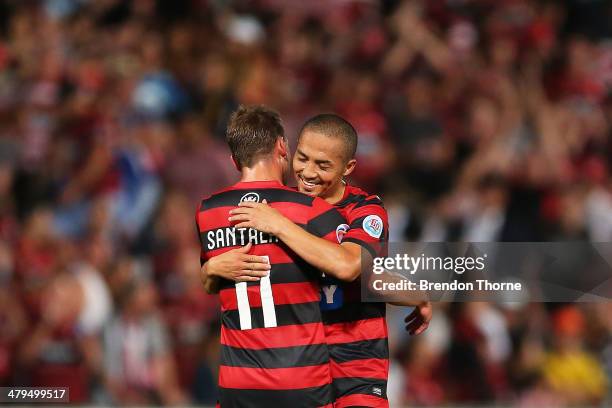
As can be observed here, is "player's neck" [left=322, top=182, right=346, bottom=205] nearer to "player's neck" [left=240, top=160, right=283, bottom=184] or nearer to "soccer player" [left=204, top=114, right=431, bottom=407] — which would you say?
"soccer player" [left=204, top=114, right=431, bottom=407]

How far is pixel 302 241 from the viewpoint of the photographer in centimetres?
371

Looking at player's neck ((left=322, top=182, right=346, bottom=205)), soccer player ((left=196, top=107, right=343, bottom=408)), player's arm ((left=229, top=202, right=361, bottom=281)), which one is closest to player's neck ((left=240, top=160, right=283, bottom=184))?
soccer player ((left=196, top=107, right=343, bottom=408))

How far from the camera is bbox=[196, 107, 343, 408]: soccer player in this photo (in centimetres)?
375

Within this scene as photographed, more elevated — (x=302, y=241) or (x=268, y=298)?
(x=302, y=241)

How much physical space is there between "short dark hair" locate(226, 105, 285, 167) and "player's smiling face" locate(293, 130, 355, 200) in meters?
0.17

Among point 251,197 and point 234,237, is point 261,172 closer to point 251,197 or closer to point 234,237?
point 251,197

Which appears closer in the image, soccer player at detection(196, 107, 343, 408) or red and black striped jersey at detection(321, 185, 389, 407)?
soccer player at detection(196, 107, 343, 408)

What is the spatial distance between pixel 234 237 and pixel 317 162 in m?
0.51

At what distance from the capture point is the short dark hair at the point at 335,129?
4.14m

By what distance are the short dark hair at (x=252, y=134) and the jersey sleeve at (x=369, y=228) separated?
448mm

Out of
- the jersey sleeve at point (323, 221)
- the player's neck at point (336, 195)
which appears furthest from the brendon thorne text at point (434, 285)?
the player's neck at point (336, 195)

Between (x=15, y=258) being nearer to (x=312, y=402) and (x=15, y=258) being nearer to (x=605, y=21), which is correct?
(x=312, y=402)

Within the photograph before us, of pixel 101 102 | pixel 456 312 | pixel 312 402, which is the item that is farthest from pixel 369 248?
pixel 101 102

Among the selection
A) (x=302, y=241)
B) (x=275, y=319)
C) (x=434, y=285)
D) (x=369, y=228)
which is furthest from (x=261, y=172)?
(x=434, y=285)
